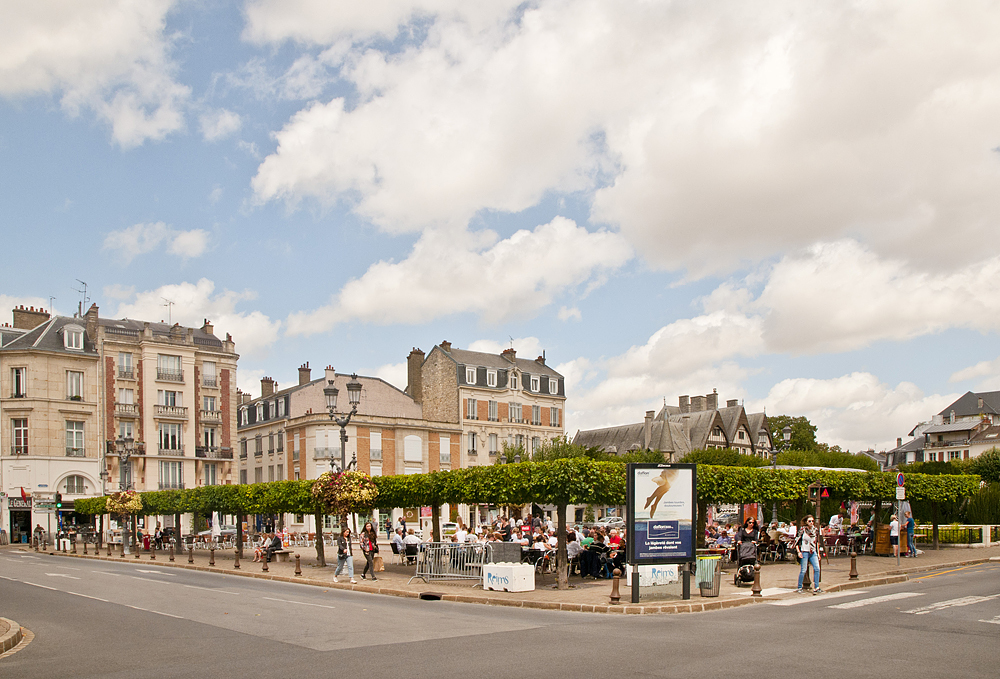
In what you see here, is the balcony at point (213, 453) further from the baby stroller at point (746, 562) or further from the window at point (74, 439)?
the baby stroller at point (746, 562)

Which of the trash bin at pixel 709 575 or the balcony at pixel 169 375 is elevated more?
the balcony at pixel 169 375

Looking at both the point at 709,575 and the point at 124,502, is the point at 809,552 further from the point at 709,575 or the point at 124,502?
the point at 124,502

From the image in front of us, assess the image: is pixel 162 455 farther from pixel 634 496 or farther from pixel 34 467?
pixel 634 496

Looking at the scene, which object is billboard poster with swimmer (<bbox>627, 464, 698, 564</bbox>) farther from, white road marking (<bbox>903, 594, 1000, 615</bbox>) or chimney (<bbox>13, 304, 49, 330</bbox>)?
chimney (<bbox>13, 304, 49, 330</bbox>)

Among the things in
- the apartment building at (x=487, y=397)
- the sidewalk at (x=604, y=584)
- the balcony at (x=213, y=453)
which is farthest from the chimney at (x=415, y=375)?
the sidewalk at (x=604, y=584)

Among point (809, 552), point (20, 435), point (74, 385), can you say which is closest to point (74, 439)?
point (20, 435)

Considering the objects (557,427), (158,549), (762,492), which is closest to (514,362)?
(557,427)

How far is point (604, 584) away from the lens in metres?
21.5

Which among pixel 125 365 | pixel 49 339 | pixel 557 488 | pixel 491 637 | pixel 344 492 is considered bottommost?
pixel 491 637

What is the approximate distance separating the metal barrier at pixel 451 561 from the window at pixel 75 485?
3689 centimetres

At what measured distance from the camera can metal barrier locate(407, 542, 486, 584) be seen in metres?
21.7

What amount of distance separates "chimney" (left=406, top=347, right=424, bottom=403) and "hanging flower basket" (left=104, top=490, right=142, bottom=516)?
3193 cm

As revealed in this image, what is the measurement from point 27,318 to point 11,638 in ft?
161

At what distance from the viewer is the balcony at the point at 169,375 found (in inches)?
2188
